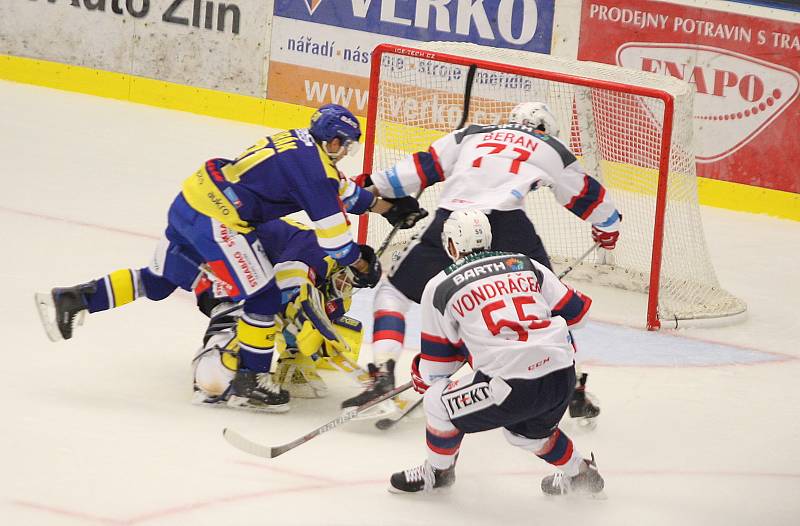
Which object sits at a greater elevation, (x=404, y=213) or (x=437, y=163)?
(x=437, y=163)

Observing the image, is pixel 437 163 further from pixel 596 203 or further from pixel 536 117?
pixel 596 203

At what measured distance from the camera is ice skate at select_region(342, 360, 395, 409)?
447 centimetres

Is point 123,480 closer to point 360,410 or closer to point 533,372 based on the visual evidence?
point 360,410

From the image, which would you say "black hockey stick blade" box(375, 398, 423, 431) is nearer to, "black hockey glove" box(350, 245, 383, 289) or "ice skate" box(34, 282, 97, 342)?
"black hockey glove" box(350, 245, 383, 289)

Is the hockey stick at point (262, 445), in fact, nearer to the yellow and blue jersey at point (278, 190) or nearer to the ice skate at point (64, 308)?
the yellow and blue jersey at point (278, 190)

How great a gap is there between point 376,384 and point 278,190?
2.29ft

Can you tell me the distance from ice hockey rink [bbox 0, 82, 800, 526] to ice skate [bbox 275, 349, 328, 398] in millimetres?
62

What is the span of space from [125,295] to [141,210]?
99.0 inches

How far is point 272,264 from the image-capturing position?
471 cm

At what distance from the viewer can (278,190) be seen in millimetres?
4512

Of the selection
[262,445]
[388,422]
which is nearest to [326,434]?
[388,422]

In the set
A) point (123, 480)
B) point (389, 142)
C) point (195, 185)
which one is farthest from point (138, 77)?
point (123, 480)

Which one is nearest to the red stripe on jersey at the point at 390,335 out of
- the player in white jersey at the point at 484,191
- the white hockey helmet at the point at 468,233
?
the player in white jersey at the point at 484,191

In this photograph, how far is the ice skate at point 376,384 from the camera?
14.7 ft
